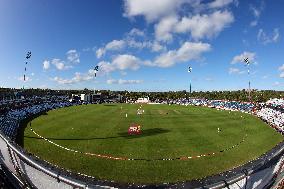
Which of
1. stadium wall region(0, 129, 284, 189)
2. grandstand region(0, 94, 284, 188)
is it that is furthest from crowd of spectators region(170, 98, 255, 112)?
stadium wall region(0, 129, 284, 189)

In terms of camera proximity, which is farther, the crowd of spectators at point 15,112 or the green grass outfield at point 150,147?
the crowd of spectators at point 15,112

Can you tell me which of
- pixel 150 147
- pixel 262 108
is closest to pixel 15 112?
pixel 150 147

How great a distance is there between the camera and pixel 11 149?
6.95 metres

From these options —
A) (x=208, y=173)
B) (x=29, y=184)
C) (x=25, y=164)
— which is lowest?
(x=208, y=173)

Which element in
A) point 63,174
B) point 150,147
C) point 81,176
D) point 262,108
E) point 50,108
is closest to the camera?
point 63,174

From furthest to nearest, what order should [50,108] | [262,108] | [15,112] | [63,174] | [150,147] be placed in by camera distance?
[50,108]
[262,108]
[15,112]
[150,147]
[63,174]

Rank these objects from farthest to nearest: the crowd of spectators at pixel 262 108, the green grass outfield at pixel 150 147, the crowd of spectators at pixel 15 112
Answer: the crowd of spectators at pixel 262 108 < the crowd of spectators at pixel 15 112 < the green grass outfield at pixel 150 147

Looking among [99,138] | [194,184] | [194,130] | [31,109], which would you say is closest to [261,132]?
[194,130]

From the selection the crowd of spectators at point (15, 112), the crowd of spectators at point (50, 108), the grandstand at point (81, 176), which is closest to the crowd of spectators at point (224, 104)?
the crowd of spectators at point (50, 108)

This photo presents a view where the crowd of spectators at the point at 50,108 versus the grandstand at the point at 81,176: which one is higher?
the grandstand at the point at 81,176

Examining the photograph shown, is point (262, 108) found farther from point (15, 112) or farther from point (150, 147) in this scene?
point (15, 112)

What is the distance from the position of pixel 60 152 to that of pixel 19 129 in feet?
61.1

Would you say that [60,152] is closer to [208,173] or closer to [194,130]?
[208,173]

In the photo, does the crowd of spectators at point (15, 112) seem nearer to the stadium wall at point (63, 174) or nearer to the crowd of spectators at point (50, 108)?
the crowd of spectators at point (50, 108)
